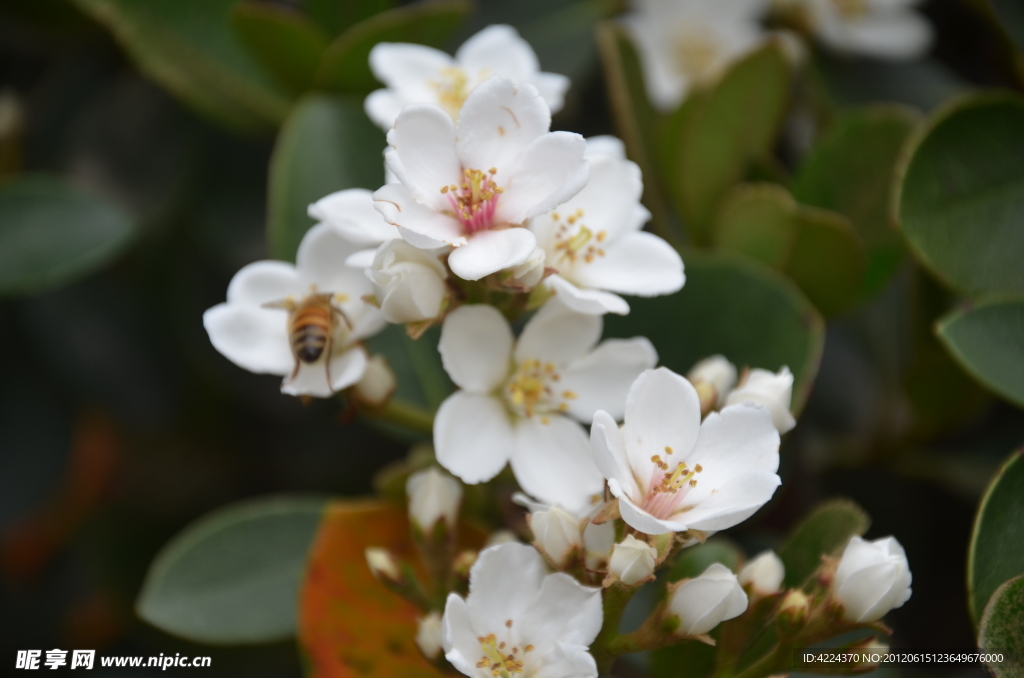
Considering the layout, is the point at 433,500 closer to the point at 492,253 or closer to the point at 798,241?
the point at 492,253

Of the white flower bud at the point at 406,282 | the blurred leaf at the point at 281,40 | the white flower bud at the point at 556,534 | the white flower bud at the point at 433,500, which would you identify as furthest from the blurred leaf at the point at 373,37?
the white flower bud at the point at 556,534

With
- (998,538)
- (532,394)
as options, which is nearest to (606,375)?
(532,394)

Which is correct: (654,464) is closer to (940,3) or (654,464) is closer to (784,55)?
(784,55)

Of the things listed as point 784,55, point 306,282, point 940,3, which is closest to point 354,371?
point 306,282

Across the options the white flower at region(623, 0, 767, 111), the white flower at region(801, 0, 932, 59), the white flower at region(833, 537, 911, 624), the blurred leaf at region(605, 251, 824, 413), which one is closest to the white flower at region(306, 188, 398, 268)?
the blurred leaf at region(605, 251, 824, 413)

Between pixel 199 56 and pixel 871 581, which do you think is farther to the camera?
pixel 199 56

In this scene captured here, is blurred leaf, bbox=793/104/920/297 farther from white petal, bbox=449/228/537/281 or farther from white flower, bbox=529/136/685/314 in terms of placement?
white petal, bbox=449/228/537/281
